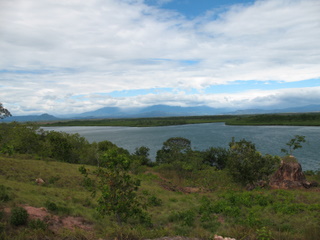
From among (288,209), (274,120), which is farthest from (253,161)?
(274,120)

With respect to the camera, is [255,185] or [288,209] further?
[255,185]

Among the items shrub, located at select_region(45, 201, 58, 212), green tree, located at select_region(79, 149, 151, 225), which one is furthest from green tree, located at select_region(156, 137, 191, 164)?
green tree, located at select_region(79, 149, 151, 225)

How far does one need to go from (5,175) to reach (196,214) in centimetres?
1823

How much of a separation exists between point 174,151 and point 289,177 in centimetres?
2582

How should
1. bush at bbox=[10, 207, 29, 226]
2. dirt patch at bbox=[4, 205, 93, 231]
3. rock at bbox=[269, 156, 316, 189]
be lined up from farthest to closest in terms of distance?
rock at bbox=[269, 156, 316, 189] → dirt patch at bbox=[4, 205, 93, 231] → bush at bbox=[10, 207, 29, 226]

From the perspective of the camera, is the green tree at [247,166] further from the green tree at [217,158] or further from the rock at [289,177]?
the green tree at [217,158]

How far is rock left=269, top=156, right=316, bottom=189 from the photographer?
79.4 ft

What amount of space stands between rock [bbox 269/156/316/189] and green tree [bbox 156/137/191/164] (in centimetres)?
2008

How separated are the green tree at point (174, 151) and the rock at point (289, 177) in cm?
2008

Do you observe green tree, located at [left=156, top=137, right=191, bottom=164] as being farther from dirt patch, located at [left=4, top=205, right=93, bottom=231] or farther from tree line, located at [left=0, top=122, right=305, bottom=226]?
dirt patch, located at [left=4, top=205, right=93, bottom=231]

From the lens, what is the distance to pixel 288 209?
45.9ft

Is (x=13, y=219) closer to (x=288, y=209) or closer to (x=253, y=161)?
(x=288, y=209)

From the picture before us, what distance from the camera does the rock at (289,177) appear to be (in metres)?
24.2

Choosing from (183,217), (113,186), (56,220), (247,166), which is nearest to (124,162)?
(113,186)
